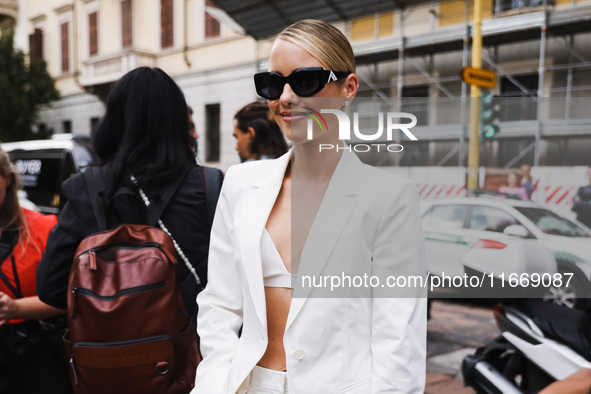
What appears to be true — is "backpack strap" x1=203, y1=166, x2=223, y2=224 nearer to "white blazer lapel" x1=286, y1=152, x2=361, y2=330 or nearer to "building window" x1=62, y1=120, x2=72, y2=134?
"white blazer lapel" x1=286, y1=152, x2=361, y2=330

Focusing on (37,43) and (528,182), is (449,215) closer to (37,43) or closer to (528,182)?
(528,182)

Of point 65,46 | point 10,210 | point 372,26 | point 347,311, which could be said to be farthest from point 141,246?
point 65,46

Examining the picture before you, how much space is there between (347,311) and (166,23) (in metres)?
19.5

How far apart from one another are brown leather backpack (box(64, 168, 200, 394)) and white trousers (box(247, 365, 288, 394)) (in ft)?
1.36

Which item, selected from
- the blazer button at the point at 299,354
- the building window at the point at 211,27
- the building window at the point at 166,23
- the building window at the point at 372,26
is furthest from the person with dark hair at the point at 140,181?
the building window at the point at 166,23

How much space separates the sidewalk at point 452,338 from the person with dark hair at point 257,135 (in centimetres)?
194

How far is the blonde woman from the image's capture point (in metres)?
1.20

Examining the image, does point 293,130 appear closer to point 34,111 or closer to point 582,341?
point 582,341

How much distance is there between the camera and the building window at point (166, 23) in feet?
61.8

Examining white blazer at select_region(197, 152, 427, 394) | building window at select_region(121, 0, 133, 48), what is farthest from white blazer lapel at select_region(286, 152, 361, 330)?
building window at select_region(121, 0, 133, 48)

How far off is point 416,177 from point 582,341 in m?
1.15

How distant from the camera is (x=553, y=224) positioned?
2223mm

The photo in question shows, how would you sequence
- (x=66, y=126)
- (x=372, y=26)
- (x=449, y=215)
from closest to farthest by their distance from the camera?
(x=449, y=215)
(x=372, y=26)
(x=66, y=126)

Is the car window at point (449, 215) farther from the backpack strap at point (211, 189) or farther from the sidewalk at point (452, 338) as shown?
the sidewalk at point (452, 338)
